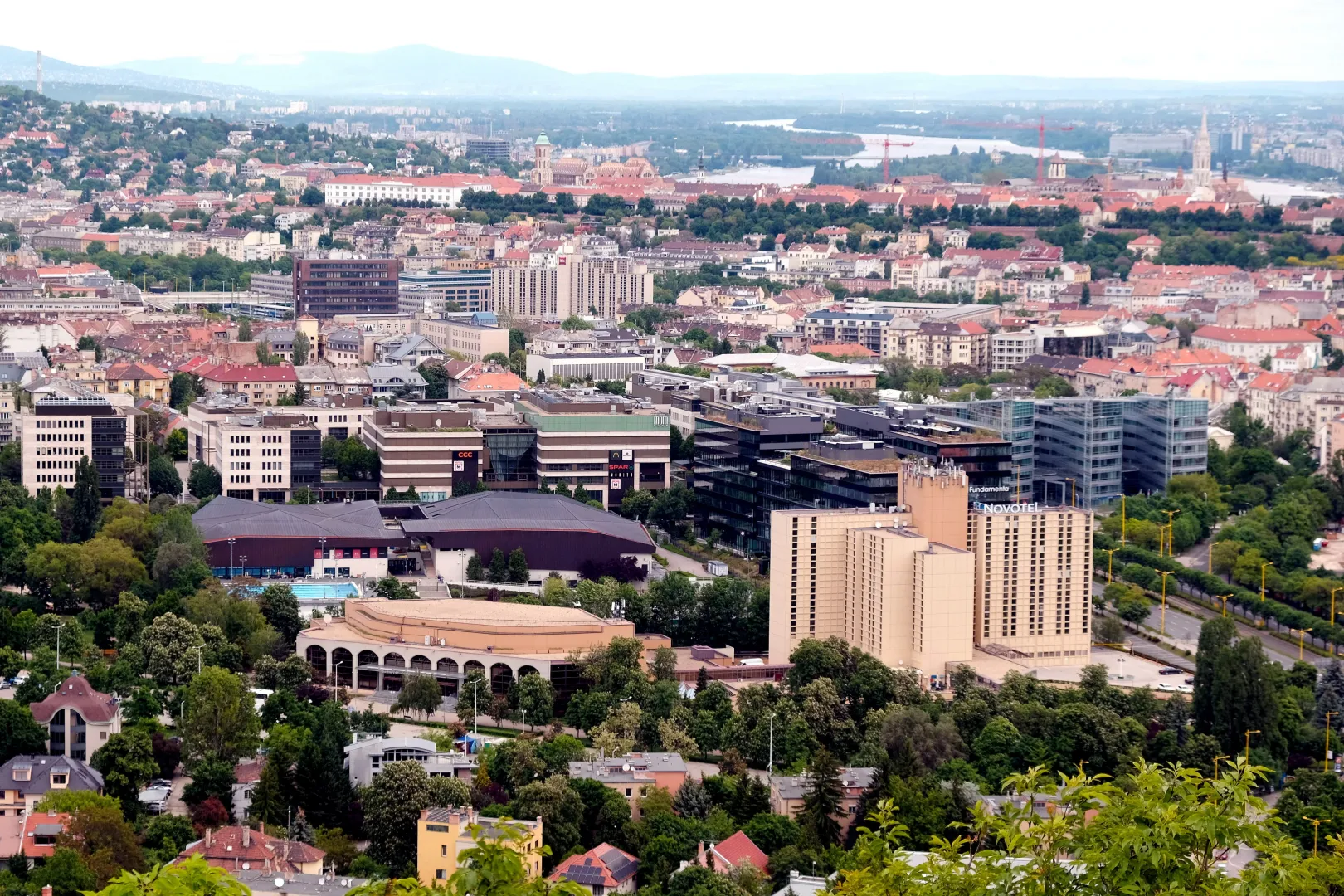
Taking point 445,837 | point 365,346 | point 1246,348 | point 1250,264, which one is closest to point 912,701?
point 445,837

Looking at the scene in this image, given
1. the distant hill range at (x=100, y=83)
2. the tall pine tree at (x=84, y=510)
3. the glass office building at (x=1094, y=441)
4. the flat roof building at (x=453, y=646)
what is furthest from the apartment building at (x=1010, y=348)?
the distant hill range at (x=100, y=83)

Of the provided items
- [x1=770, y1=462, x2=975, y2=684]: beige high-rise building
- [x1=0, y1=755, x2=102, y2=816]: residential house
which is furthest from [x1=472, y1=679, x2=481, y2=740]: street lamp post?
[x1=0, y1=755, x2=102, y2=816]: residential house

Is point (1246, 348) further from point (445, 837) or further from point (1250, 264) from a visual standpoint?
point (445, 837)

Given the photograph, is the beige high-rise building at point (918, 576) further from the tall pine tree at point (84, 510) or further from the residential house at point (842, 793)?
the tall pine tree at point (84, 510)

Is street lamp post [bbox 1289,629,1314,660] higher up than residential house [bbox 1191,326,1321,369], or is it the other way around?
residential house [bbox 1191,326,1321,369]

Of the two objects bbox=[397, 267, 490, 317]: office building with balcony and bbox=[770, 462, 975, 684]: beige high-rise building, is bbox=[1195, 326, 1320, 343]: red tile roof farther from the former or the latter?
bbox=[770, 462, 975, 684]: beige high-rise building

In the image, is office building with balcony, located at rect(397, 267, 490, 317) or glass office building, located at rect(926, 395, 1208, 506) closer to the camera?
glass office building, located at rect(926, 395, 1208, 506)
